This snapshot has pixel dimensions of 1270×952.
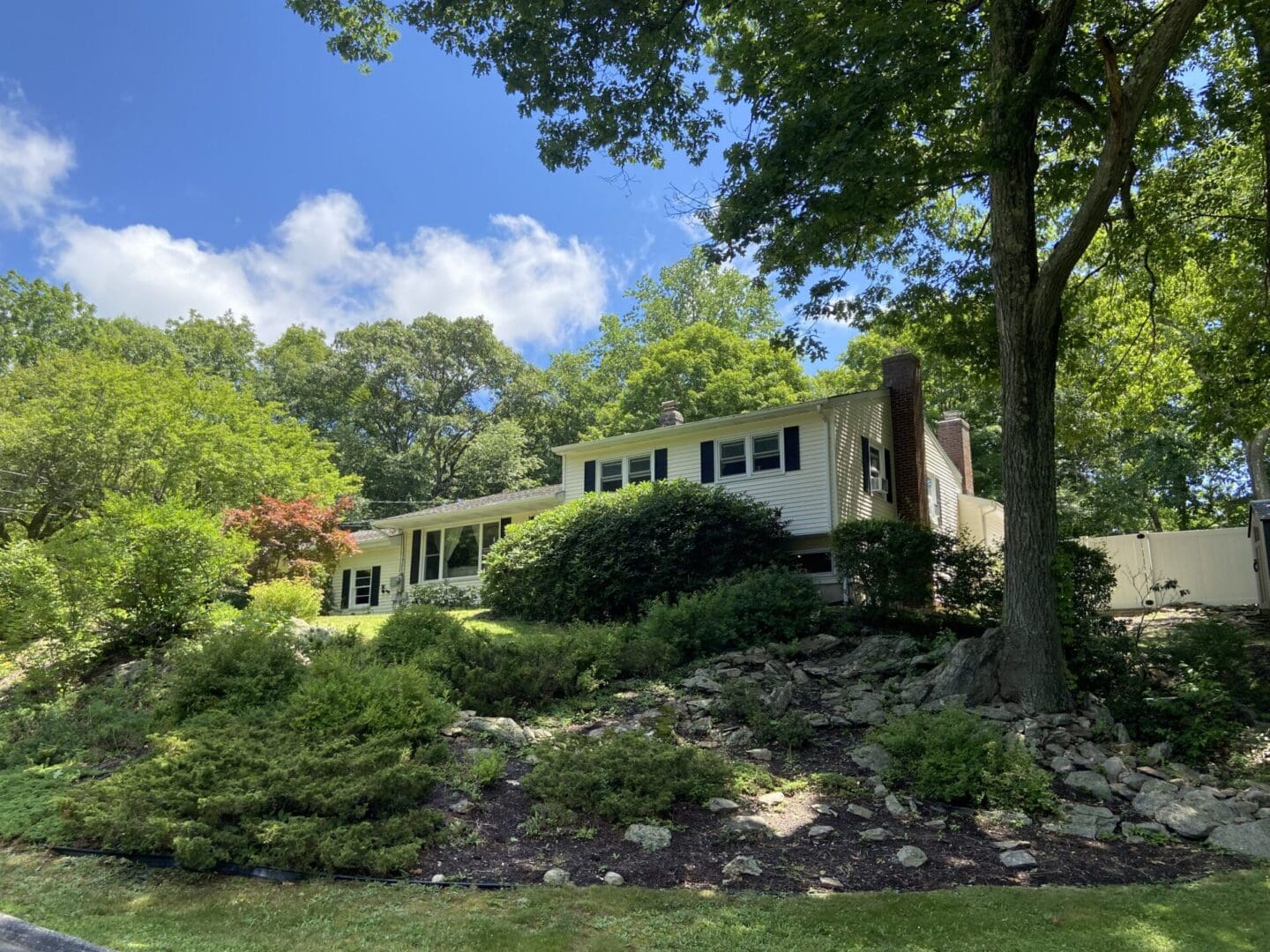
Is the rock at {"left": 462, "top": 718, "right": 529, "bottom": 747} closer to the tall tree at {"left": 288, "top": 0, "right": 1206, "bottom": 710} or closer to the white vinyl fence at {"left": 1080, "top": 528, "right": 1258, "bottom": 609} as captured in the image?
the tall tree at {"left": 288, "top": 0, "right": 1206, "bottom": 710}

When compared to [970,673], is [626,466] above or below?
above

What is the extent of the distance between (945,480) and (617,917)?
20914mm

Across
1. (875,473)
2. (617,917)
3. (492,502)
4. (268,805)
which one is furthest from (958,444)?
(268,805)

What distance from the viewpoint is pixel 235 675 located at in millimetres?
8227

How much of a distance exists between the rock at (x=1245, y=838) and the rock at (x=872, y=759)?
2.39m

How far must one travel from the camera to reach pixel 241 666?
8.24 meters

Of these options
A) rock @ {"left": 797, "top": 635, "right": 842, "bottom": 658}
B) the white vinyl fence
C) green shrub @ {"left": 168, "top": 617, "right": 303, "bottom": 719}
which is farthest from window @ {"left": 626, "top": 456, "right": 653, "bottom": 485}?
green shrub @ {"left": 168, "top": 617, "right": 303, "bottom": 719}

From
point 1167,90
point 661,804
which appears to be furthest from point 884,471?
point 661,804

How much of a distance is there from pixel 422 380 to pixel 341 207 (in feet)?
54.3

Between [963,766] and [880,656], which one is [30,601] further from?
[880,656]

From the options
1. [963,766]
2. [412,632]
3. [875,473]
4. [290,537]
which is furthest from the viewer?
[290,537]

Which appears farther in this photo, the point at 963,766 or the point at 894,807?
the point at 963,766

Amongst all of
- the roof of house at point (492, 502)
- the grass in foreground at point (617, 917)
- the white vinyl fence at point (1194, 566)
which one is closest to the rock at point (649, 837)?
the grass in foreground at point (617, 917)

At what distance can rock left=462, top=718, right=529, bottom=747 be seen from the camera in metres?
7.62
